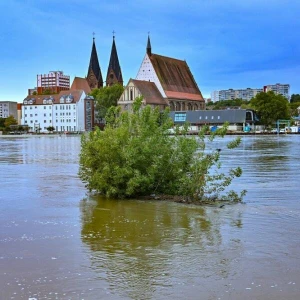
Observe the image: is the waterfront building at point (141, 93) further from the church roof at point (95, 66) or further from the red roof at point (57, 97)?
the church roof at point (95, 66)

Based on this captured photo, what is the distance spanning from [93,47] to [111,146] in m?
151

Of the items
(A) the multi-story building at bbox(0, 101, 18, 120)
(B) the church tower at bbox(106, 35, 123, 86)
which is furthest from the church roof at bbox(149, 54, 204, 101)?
(A) the multi-story building at bbox(0, 101, 18, 120)

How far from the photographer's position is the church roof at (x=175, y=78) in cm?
13712

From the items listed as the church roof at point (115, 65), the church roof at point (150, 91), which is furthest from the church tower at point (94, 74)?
the church roof at point (150, 91)

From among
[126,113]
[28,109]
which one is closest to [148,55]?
[28,109]

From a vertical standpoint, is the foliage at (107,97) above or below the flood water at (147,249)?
above

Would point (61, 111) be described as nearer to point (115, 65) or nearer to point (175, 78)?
point (115, 65)

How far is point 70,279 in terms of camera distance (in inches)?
275

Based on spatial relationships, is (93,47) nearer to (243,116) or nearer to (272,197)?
(243,116)

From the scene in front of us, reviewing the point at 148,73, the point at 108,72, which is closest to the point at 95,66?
the point at 108,72

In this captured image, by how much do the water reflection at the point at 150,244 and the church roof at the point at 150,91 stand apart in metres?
114

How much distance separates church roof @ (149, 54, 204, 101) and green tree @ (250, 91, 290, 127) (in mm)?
27727

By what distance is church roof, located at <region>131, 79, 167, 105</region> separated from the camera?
127688mm

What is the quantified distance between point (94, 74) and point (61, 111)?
91.6 ft
